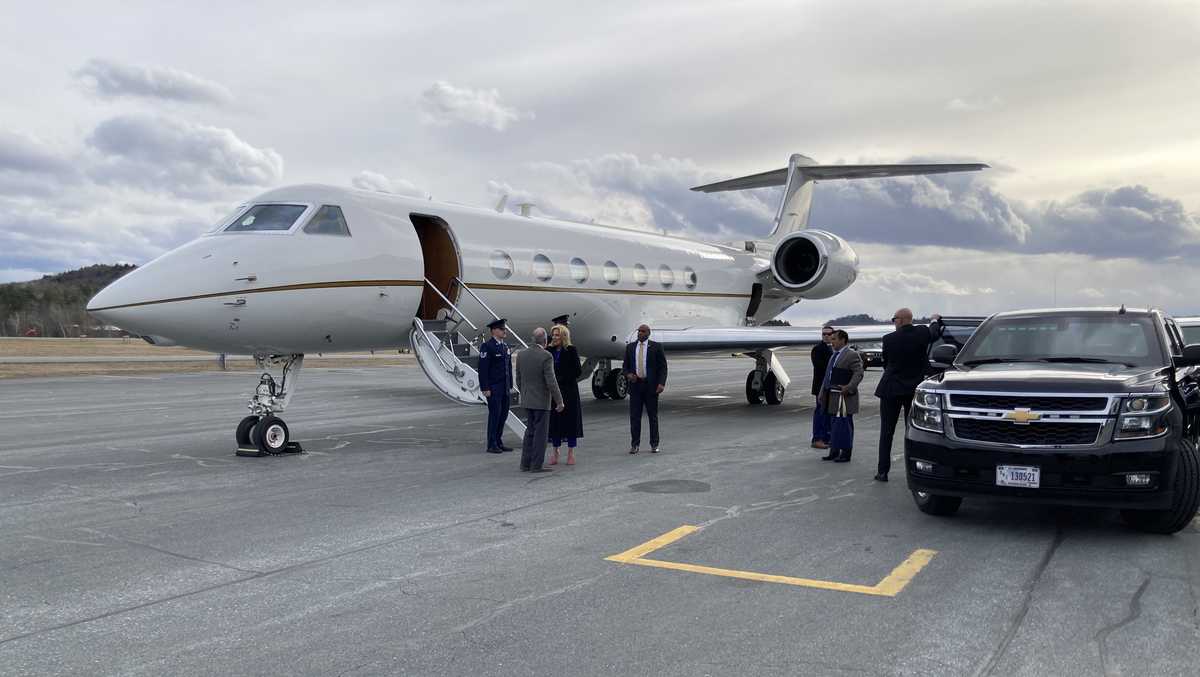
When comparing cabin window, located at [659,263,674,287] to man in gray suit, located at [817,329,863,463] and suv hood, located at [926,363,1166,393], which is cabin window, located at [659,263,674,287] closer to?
man in gray suit, located at [817,329,863,463]

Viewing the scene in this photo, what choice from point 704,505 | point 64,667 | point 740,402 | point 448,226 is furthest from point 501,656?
point 740,402

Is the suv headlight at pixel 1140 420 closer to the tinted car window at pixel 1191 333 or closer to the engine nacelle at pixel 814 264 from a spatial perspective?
the tinted car window at pixel 1191 333

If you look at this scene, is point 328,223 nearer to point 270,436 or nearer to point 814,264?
point 270,436

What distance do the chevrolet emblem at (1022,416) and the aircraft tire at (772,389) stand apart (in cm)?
1219

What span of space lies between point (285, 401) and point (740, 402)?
11191mm

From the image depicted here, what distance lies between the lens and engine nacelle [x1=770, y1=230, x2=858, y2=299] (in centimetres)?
1927

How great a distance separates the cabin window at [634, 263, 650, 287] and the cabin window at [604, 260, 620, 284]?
0.59m

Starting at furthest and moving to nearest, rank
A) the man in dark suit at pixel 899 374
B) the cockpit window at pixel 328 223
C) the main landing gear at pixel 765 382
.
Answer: the main landing gear at pixel 765 382
the cockpit window at pixel 328 223
the man in dark suit at pixel 899 374

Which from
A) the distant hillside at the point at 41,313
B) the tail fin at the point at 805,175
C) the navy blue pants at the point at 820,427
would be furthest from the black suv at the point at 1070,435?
the distant hillside at the point at 41,313

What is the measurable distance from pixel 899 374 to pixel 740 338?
750cm

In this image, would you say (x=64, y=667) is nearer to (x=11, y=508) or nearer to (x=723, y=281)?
(x=11, y=508)

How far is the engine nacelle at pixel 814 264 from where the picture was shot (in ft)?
63.2

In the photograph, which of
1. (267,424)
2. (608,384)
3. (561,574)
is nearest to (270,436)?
(267,424)

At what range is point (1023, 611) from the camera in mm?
4785
